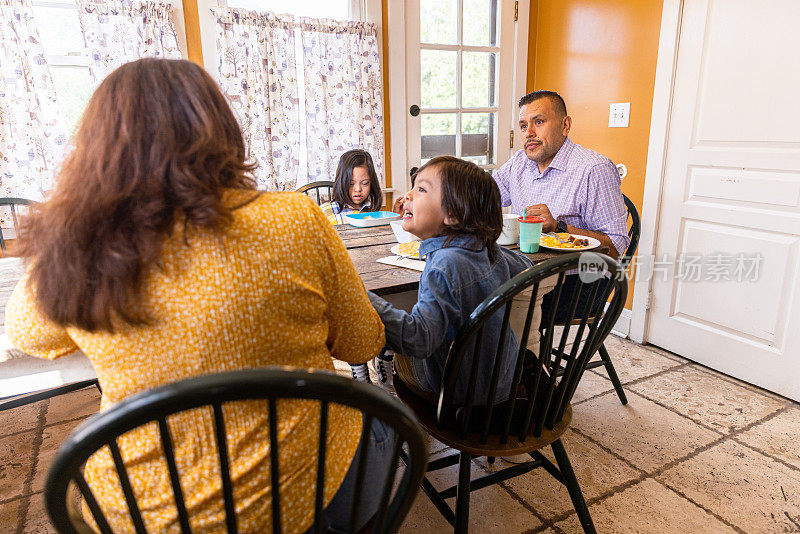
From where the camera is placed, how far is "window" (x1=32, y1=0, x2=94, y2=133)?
97.7 inches

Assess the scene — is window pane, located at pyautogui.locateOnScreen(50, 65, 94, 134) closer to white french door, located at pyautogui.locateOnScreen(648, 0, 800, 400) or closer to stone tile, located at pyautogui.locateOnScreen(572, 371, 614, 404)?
stone tile, located at pyautogui.locateOnScreen(572, 371, 614, 404)

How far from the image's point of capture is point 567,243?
1.77 metres

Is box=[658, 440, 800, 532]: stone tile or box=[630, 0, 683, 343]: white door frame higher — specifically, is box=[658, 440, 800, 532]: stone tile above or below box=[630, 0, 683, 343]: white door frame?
below

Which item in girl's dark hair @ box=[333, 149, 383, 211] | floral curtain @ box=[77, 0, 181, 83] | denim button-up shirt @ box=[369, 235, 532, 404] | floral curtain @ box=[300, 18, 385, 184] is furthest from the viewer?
floral curtain @ box=[300, 18, 385, 184]

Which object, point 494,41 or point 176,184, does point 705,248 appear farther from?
point 176,184

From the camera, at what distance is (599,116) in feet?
10.1

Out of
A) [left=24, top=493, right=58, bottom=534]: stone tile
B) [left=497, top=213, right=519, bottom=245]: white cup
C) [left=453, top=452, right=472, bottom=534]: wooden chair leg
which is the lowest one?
[left=24, top=493, right=58, bottom=534]: stone tile

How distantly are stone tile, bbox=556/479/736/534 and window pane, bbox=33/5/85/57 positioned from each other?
9.69 feet

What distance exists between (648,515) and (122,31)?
9.80ft

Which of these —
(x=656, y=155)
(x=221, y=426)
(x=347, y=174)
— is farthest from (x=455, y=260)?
(x=656, y=155)

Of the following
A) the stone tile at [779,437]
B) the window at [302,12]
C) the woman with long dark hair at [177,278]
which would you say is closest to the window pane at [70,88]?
the window at [302,12]

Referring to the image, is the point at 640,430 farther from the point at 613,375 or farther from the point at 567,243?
the point at 567,243

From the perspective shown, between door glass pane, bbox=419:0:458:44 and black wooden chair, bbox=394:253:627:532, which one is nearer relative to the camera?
black wooden chair, bbox=394:253:627:532

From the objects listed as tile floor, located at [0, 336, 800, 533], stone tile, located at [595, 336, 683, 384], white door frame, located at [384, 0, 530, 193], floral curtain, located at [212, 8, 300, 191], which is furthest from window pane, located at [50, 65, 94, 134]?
stone tile, located at [595, 336, 683, 384]
